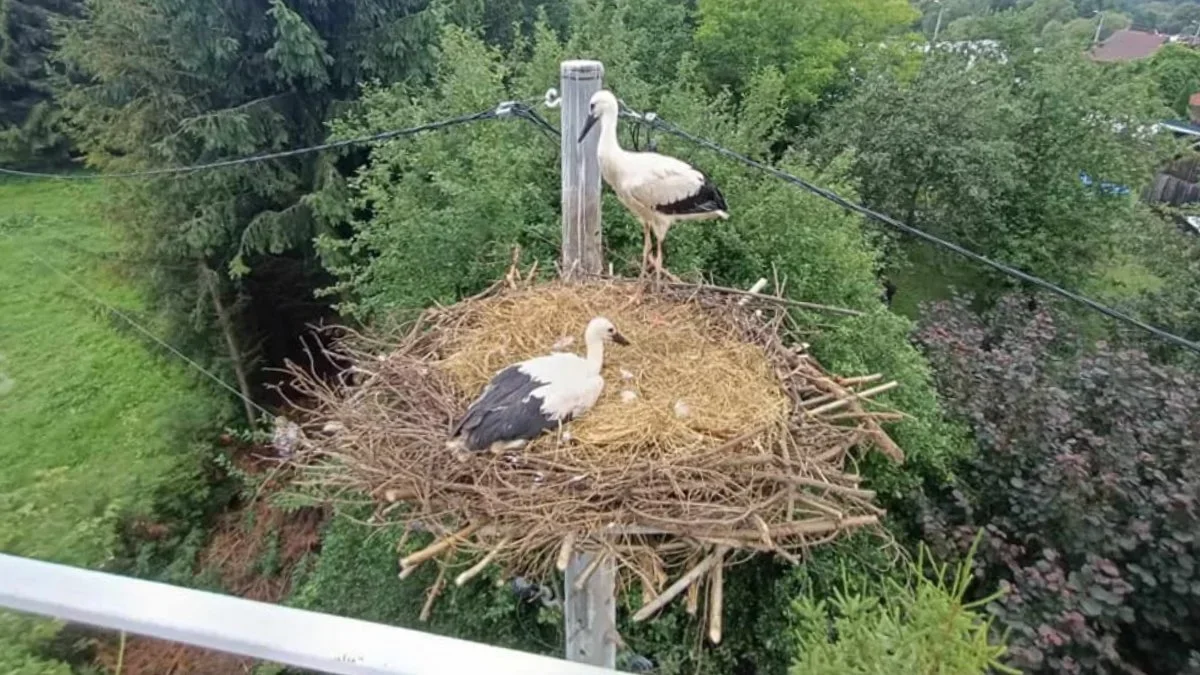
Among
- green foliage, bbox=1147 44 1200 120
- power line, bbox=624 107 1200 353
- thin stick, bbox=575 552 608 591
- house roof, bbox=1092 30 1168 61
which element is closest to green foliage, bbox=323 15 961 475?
power line, bbox=624 107 1200 353

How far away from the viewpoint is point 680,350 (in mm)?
2930

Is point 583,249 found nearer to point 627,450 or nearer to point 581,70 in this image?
point 581,70

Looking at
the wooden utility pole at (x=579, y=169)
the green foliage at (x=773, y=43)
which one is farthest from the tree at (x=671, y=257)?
the green foliage at (x=773, y=43)

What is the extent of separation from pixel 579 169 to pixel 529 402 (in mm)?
1052

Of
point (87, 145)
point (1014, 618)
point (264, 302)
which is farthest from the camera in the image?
point (264, 302)

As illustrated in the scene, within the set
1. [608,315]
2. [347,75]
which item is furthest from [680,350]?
[347,75]

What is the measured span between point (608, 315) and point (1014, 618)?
2.36 m

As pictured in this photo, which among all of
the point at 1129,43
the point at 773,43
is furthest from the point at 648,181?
the point at 1129,43

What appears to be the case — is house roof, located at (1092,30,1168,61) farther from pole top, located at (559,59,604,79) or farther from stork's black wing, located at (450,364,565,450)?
stork's black wing, located at (450,364,565,450)

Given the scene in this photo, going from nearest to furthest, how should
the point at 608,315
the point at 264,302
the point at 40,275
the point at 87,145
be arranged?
1. the point at 608,315
2. the point at 87,145
3. the point at 264,302
4. the point at 40,275

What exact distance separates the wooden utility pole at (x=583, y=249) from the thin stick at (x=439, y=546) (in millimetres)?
293

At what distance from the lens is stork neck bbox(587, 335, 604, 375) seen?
8.50ft

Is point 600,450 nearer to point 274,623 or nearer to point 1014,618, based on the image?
point 274,623

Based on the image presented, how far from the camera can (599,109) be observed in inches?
113
